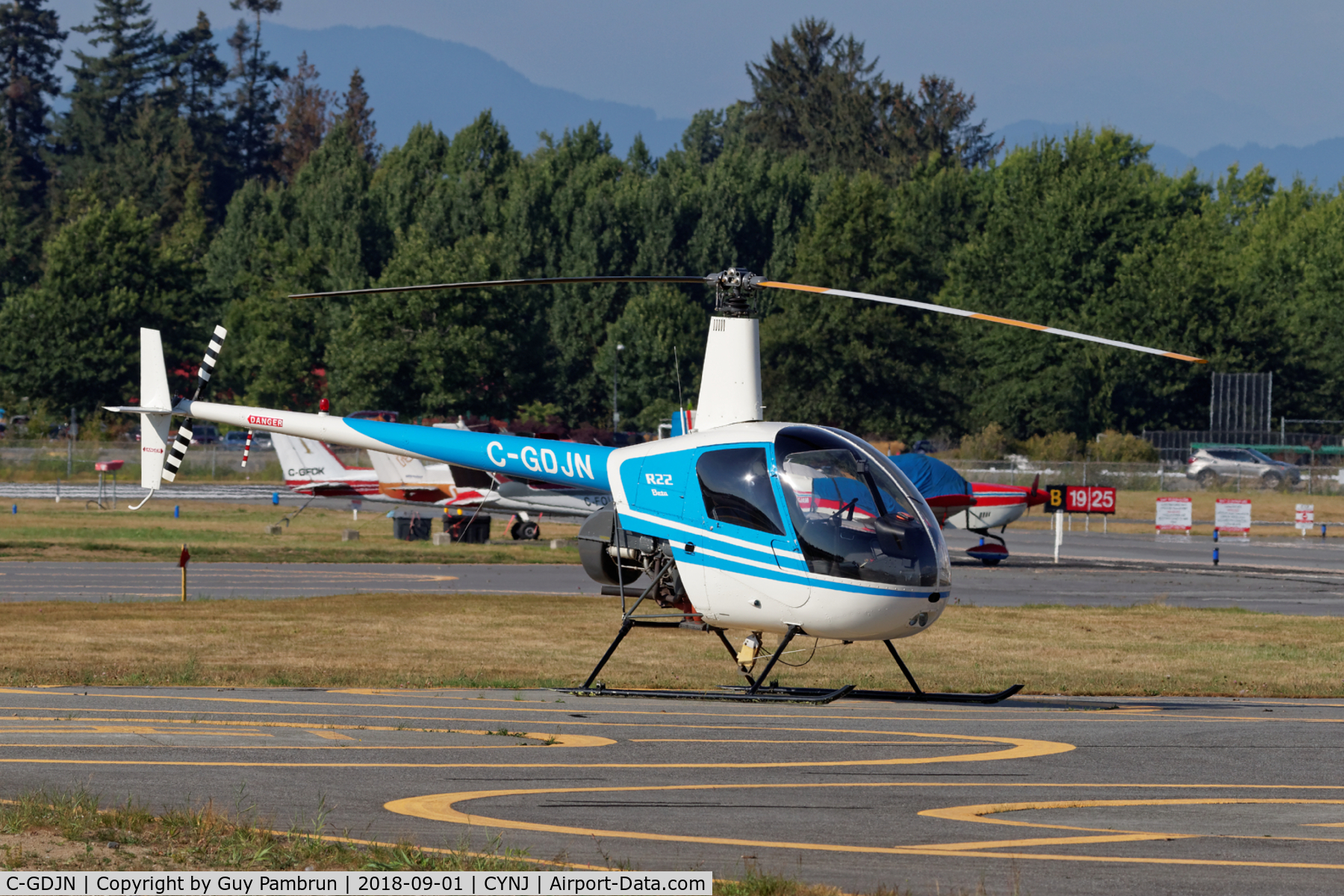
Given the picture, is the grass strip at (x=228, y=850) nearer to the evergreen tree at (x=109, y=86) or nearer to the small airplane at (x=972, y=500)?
the small airplane at (x=972, y=500)

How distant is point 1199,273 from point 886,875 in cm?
8651

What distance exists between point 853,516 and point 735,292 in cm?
285

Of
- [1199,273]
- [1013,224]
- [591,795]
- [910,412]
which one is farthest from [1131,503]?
[591,795]

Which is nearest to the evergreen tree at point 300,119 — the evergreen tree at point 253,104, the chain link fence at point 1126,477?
the evergreen tree at point 253,104

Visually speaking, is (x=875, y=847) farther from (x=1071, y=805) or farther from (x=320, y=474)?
(x=320, y=474)

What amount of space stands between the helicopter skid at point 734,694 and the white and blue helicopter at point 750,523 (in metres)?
0.03

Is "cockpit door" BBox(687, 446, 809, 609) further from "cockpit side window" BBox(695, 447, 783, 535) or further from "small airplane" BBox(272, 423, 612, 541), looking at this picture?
"small airplane" BBox(272, 423, 612, 541)

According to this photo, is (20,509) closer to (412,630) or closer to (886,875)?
(412,630)

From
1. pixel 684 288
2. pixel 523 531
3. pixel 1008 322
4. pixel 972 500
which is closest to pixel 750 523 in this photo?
pixel 1008 322

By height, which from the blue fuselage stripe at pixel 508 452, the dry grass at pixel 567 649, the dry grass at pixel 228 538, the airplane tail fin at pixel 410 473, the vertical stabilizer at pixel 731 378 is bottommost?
the dry grass at pixel 228 538

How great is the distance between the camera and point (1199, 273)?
87.3 metres

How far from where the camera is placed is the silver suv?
68.8 m

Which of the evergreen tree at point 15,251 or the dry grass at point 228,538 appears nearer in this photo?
the dry grass at point 228,538
